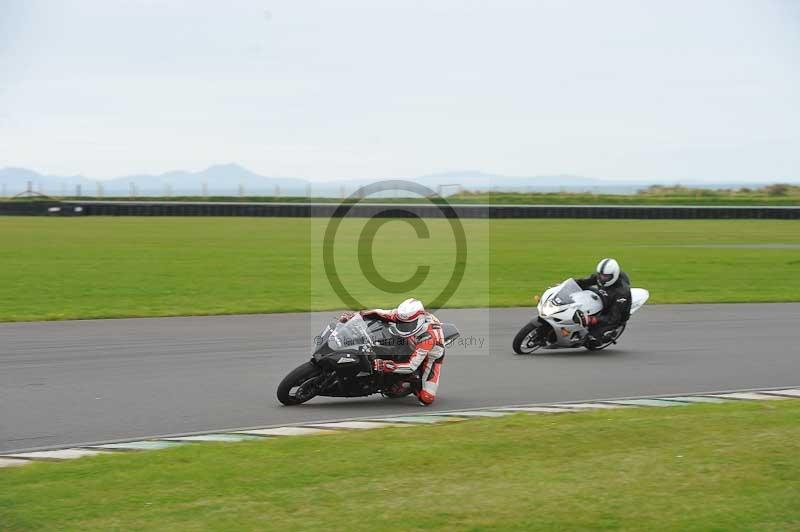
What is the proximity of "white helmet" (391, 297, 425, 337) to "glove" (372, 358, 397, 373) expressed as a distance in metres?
0.33

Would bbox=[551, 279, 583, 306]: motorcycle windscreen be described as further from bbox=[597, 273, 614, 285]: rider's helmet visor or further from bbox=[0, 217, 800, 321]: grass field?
bbox=[0, 217, 800, 321]: grass field

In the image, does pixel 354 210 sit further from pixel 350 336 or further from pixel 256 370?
pixel 350 336

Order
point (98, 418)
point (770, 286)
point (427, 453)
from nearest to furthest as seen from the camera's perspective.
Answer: point (427, 453) → point (98, 418) → point (770, 286)

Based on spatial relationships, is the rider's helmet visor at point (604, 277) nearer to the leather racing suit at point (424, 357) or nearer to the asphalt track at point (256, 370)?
the asphalt track at point (256, 370)

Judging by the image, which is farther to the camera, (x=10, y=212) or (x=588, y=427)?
(x=10, y=212)

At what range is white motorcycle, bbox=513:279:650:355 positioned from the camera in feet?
47.9

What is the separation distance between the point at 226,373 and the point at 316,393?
2189mm

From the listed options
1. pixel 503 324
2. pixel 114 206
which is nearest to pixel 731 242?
pixel 503 324

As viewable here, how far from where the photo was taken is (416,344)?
36.6 ft

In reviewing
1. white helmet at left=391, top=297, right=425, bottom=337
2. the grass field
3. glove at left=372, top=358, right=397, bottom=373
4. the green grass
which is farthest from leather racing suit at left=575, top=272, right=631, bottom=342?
the grass field

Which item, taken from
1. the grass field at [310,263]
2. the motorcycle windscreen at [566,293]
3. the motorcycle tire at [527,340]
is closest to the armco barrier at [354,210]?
the grass field at [310,263]

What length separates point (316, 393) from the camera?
36.0 feet

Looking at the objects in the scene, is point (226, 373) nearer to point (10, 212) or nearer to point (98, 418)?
point (98, 418)

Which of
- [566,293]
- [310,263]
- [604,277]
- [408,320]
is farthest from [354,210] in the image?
[408,320]
